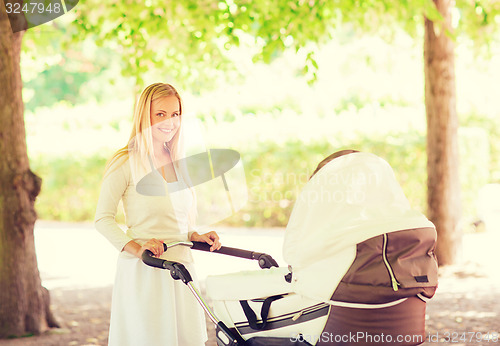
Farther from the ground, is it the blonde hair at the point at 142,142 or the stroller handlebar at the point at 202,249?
the blonde hair at the point at 142,142

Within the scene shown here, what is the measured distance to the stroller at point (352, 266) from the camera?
3047mm

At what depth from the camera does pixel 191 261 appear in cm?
397

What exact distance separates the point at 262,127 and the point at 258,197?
80.2 inches

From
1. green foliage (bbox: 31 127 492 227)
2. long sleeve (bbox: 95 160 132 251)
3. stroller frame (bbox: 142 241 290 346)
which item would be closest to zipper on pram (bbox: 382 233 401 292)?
stroller frame (bbox: 142 241 290 346)

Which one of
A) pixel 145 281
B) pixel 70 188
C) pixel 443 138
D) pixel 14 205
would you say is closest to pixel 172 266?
pixel 145 281

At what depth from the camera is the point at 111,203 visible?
374cm

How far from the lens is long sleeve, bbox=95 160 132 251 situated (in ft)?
12.2

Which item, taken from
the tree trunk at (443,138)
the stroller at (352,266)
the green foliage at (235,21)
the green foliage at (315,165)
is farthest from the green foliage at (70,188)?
the stroller at (352,266)

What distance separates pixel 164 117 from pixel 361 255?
1426 mm

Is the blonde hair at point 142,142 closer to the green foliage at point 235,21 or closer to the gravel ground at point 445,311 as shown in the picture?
the green foliage at point 235,21

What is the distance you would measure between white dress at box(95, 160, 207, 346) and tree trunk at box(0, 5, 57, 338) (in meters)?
2.76

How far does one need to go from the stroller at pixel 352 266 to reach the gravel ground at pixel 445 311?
10.1ft

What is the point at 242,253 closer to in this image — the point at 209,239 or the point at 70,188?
the point at 209,239

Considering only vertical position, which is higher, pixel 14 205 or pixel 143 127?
pixel 143 127
